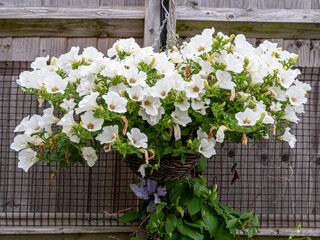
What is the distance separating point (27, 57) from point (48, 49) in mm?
133

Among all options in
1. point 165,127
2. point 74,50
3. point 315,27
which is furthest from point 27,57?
point 315,27

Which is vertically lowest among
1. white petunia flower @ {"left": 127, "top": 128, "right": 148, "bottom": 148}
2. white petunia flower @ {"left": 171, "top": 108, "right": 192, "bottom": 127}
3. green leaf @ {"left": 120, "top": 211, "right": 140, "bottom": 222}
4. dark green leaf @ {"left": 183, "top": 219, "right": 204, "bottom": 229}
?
green leaf @ {"left": 120, "top": 211, "right": 140, "bottom": 222}

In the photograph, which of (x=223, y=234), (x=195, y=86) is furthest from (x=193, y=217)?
(x=195, y=86)

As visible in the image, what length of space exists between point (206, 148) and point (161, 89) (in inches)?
12.2

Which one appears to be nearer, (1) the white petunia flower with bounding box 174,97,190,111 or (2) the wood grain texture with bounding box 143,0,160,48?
(1) the white petunia flower with bounding box 174,97,190,111

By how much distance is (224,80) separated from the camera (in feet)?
4.34

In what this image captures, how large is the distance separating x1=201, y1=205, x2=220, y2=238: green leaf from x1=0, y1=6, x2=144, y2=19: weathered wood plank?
1125 millimetres

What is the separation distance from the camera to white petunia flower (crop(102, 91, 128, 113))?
4.00 ft

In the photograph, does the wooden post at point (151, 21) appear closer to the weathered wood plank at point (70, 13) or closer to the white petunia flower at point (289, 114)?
the weathered wood plank at point (70, 13)

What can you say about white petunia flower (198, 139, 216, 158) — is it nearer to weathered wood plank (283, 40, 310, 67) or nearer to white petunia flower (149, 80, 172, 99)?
white petunia flower (149, 80, 172, 99)

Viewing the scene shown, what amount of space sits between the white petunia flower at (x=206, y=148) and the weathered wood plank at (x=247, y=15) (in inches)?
36.6

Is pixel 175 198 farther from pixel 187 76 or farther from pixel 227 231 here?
pixel 187 76

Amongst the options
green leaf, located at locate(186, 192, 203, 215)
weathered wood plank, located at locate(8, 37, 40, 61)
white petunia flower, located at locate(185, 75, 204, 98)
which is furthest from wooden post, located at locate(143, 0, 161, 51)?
green leaf, located at locate(186, 192, 203, 215)

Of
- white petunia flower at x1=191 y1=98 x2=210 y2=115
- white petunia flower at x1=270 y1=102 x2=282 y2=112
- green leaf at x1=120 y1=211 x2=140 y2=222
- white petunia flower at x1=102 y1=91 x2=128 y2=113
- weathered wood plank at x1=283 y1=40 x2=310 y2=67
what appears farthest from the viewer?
weathered wood plank at x1=283 y1=40 x2=310 y2=67
